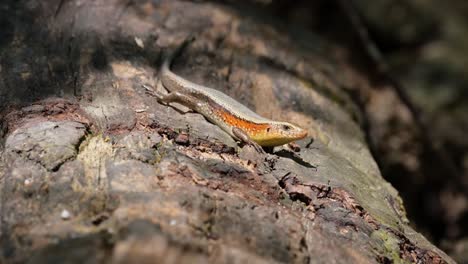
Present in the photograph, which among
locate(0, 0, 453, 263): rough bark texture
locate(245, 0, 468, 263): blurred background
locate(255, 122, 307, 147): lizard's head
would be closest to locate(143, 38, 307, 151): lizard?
locate(255, 122, 307, 147): lizard's head

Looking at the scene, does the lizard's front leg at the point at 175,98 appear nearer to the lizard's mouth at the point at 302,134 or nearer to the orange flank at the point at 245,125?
the orange flank at the point at 245,125

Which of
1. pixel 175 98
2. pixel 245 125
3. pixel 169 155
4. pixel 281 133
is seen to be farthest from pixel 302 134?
pixel 169 155

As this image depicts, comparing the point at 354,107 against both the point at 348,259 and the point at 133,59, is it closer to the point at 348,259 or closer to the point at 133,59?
the point at 133,59

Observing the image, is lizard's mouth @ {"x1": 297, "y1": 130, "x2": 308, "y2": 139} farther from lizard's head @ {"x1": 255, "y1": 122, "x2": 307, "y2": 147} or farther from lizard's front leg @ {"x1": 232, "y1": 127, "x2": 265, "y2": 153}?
lizard's front leg @ {"x1": 232, "y1": 127, "x2": 265, "y2": 153}

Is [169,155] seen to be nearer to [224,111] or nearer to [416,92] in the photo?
[224,111]

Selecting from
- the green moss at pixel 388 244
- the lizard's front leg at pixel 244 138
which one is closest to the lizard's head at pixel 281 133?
the lizard's front leg at pixel 244 138

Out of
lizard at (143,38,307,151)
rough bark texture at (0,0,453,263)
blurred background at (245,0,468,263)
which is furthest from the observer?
blurred background at (245,0,468,263)

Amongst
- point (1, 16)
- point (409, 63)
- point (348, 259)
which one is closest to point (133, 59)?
point (1, 16)
